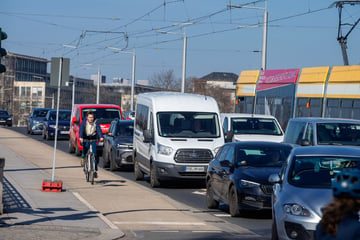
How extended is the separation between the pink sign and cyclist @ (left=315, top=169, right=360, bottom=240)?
30.4 meters

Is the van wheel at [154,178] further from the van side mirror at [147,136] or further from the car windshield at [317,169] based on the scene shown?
the car windshield at [317,169]

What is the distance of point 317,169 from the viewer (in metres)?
10.7

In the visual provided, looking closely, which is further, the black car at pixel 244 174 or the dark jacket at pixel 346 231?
the black car at pixel 244 174

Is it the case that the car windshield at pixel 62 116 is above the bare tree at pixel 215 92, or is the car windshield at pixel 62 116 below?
below

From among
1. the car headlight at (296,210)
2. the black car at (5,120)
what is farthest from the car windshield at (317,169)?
the black car at (5,120)

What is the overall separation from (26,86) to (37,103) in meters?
13.0

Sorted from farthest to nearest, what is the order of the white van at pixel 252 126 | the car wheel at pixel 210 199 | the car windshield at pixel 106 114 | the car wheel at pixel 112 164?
the car windshield at pixel 106 114 → the car wheel at pixel 112 164 → the white van at pixel 252 126 → the car wheel at pixel 210 199

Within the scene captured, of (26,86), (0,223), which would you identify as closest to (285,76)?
(0,223)

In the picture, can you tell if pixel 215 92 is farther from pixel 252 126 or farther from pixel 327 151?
pixel 327 151

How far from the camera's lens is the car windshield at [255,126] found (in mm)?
25500

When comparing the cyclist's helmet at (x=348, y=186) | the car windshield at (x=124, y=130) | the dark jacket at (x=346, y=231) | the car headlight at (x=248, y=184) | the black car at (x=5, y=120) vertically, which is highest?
the cyclist's helmet at (x=348, y=186)

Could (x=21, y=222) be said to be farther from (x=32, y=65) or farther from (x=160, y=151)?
(x=32, y=65)

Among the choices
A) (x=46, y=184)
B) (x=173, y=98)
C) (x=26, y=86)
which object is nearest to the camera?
(x=46, y=184)

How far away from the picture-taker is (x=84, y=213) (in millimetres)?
13656
